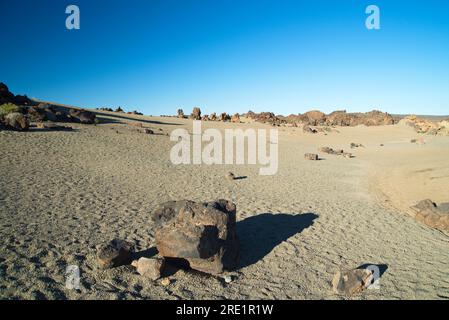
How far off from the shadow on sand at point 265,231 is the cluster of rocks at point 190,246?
0.81 meters

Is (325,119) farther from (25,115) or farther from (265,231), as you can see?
(265,231)

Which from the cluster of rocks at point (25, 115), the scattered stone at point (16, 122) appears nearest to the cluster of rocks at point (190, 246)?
the scattered stone at point (16, 122)

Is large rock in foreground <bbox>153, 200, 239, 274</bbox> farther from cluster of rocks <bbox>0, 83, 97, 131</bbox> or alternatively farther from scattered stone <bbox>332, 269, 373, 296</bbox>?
cluster of rocks <bbox>0, 83, 97, 131</bbox>

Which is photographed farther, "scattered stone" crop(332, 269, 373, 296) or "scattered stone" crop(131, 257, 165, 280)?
"scattered stone" crop(131, 257, 165, 280)

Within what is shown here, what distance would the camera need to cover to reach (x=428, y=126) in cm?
5294

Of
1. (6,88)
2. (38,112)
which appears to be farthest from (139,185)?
(6,88)

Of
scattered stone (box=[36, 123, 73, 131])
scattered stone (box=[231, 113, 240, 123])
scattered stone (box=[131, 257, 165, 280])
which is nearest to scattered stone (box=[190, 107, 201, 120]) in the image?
scattered stone (box=[231, 113, 240, 123])

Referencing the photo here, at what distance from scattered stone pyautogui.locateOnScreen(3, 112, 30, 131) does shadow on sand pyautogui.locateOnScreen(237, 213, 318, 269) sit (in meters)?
16.8

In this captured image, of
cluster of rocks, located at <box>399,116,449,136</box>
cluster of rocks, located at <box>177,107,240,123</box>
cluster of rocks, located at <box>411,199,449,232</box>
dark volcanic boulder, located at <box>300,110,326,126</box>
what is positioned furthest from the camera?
dark volcanic boulder, located at <box>300,110,326,126</box>

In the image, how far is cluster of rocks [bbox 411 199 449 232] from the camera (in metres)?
10.1

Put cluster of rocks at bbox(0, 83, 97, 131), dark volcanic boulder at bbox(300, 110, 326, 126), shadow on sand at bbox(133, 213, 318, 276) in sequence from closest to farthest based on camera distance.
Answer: shadow on sand at bbox(133, 213, 318, 276)
cluster of rocks at bbox(0, 83, 97, 131)
dark volcanic boulder at bbox(300, 110, 326, 126)

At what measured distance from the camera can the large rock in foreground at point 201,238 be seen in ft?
20.4
